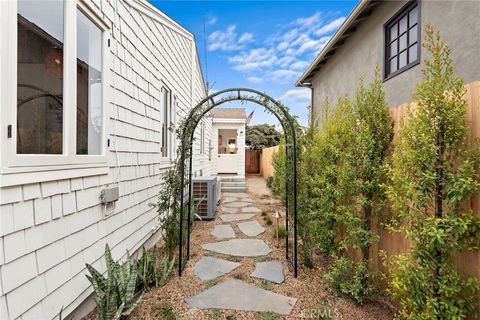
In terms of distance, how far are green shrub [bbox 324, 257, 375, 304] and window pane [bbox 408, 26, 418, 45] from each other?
4165 mm

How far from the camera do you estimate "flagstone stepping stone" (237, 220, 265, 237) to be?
200 inches

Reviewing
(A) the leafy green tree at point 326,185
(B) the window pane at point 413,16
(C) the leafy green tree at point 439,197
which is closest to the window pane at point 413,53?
(B) the window pane at point 413,16

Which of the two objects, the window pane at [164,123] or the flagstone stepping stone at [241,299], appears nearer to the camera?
the flagstone stepping stone at [241,299]

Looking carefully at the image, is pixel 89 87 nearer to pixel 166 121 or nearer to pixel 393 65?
pixel 166 121

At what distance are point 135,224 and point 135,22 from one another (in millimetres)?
2924

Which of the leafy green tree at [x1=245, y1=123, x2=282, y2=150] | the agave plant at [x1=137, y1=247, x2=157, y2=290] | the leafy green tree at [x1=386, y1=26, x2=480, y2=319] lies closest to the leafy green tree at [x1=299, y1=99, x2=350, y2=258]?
the leafy green tree at [x1=386, y1=26, x2=480, y2=319]

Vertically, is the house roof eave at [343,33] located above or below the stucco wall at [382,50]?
above

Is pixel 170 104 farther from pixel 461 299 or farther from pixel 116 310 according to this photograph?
pixel 461 299

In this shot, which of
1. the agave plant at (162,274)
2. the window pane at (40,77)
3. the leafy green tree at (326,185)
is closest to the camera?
the window pane at (40,77)

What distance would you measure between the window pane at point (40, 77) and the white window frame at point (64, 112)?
0.05 meters

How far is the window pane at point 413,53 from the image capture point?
178 inches

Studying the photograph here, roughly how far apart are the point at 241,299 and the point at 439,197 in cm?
205

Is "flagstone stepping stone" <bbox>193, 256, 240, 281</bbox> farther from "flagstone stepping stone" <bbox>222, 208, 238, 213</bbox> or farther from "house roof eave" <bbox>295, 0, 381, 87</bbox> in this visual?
"house roof eave" <bbox>295, 0, 381, 87</bbox>

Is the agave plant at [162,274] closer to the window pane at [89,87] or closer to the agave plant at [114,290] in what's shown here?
the agave plant at [114,290]
